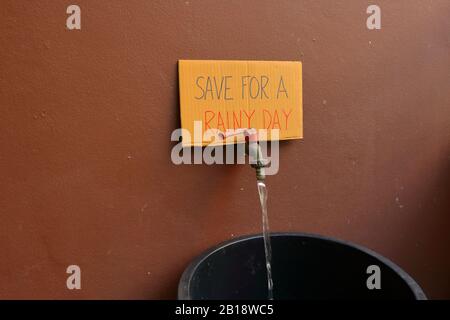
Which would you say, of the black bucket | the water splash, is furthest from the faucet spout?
the black bucket

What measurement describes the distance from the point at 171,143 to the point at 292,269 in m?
0.35

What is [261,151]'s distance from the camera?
0.82m

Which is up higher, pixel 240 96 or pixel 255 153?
pixel 240 96

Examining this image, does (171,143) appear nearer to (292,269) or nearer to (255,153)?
(255,153)

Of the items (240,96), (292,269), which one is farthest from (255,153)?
(292,269)

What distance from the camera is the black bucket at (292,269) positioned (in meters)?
0.73

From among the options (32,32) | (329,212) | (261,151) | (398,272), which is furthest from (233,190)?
(32,32)

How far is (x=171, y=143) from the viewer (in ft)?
2.58

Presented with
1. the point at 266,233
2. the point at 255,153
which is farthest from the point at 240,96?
the point at 266,233

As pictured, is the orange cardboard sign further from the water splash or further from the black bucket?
the black bucket

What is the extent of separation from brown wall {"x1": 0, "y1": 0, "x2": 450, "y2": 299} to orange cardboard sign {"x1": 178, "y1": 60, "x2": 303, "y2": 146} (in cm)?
2

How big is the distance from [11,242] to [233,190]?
1.42 feet

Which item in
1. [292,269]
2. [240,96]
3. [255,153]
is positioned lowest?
[292,269]

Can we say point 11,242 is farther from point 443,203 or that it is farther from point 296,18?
point 443,203
